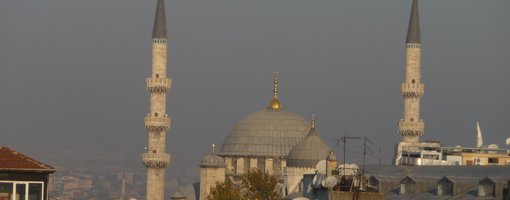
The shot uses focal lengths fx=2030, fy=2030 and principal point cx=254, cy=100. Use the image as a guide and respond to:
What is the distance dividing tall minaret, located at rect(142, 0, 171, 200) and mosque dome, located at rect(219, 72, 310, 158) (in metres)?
12.3

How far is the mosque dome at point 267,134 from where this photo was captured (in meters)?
137

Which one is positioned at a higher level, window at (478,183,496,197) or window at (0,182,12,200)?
window at (478,183,496,197)

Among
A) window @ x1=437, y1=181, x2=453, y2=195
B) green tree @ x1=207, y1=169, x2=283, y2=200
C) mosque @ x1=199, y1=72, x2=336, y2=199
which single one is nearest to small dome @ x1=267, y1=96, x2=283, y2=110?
mosque @ x1=199, y1=72, x2=336, y2=199

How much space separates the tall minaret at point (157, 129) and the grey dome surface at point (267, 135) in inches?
486

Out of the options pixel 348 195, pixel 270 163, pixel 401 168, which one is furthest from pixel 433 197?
pixel 270 163

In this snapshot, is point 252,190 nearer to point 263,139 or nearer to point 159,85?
point 159,85

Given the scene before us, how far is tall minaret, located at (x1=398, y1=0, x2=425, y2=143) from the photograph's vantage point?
117594 millimetres

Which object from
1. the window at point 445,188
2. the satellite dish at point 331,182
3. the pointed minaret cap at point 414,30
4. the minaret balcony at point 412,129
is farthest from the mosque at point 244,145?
the satellite dish at point 331,182

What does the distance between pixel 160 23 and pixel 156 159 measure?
920 cm

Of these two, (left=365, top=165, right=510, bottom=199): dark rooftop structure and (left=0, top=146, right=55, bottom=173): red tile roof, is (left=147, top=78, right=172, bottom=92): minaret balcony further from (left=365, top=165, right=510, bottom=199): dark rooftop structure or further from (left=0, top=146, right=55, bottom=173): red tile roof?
(left=0, top=146, right=55, bottom=173): red tile roof

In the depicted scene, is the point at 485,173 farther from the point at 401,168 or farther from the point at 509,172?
the point at 401,168

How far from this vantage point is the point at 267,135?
138625 millimetres

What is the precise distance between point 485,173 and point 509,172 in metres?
2.34

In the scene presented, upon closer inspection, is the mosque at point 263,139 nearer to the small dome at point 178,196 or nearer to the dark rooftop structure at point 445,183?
the small dome at point 178,196
